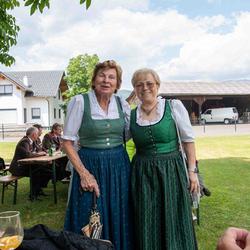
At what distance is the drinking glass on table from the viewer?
1292 millimetres

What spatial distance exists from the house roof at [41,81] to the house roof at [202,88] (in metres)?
12.6

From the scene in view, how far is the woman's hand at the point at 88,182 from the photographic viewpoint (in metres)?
2.69

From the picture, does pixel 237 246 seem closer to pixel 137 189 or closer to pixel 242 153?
pixel 137 189

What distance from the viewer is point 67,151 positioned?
277 centimetres

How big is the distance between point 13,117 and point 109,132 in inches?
1476

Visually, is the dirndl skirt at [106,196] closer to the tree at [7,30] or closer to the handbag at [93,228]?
the handbag at [93,228]

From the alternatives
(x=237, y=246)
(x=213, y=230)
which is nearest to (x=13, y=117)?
(x=213, y=230)

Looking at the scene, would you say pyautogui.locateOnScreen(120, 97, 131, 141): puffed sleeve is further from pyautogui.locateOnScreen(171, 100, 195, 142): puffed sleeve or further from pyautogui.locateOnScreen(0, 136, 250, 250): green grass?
pyautogui.locateOnScreen(0, 136, 250, 250): green grass

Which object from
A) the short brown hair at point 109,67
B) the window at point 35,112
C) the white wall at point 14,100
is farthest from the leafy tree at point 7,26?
the window at point 35,112

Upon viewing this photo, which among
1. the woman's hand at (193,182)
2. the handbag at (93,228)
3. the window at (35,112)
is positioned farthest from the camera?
the window at (35,112)

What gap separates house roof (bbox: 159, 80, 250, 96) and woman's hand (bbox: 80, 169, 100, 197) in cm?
2924

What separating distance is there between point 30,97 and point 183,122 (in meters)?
38.4

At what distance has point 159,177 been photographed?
280 cm

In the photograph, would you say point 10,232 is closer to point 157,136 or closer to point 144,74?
point 157,136
